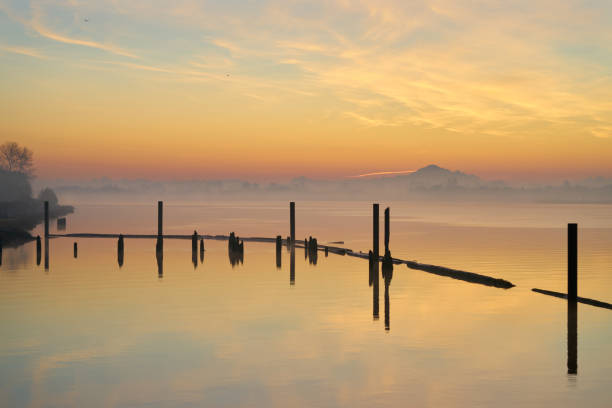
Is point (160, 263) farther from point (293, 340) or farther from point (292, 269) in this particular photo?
point (293, 340)

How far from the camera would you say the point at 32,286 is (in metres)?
33.7

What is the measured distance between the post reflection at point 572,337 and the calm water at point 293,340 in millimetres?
190

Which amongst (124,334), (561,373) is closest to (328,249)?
(124,334)

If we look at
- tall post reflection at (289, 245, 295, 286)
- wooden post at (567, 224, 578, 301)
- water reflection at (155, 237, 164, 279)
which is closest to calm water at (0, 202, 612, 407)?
tall post reflection at (289, 245, 295, 286)

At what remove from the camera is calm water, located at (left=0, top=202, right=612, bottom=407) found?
593 inches

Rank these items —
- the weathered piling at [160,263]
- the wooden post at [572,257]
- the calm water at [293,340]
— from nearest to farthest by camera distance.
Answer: the calm water at [293,340], the wooden post at [572,257], the weathered piling at [160,263]

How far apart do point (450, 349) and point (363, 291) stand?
1234cm

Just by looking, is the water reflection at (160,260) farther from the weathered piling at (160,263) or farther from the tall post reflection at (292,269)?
the tall post reflection at (292,269)

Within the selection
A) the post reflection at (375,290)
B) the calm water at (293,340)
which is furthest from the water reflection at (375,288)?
the calm water at (293,340)

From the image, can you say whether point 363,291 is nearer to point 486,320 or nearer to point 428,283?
point 428,283

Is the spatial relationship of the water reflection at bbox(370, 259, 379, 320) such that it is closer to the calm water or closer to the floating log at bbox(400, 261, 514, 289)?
the calm water

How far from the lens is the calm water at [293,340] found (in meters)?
15.1

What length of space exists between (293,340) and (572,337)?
28.5ft

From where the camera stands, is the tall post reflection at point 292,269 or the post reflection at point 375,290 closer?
the post reflection at point 375,290
